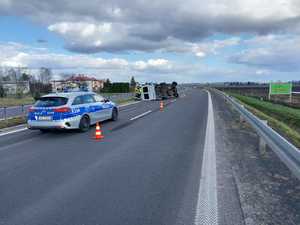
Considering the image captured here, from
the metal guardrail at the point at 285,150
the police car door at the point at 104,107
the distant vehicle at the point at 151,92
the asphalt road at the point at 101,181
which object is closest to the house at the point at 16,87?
the distant vehicle at the point at 151,92

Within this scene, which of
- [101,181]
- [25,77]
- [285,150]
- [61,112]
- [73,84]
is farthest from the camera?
[25,77]

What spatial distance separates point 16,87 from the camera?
249 feet

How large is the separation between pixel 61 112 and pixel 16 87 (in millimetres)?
70945

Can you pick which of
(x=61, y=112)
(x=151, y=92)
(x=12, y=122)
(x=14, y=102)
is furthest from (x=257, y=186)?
(x=14, y=102)

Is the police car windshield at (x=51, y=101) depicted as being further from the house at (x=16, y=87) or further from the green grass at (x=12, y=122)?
the house at (x=16, y=87)

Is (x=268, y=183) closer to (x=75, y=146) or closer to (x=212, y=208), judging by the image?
(x=212, y=208)

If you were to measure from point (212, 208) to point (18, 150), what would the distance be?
6241 mm

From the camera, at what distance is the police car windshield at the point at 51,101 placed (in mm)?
11587

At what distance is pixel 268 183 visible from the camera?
215 inches

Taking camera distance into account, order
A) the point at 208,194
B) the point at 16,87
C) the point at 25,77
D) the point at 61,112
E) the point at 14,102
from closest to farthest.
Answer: the point at 208,194, the point at 61,112, the point at 14,102, the point at 16,87, the point at 25,77

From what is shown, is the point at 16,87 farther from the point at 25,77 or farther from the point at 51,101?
the point at 51,101

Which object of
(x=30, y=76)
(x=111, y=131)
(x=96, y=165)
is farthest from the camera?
(x=30, y=76)

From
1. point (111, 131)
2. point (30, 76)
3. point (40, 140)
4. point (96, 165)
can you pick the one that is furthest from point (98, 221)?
point (30, 76)

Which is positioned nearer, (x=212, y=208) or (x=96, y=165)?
(x=212, y=208)
